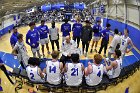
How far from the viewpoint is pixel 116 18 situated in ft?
61.4

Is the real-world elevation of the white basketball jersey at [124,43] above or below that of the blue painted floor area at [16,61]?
above

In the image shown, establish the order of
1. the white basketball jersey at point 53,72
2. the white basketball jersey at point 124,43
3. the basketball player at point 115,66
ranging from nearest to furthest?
the white basketball jersey at point 53,72 < the basketball player at point 115,66 < the white basketball jersey at point 124,43

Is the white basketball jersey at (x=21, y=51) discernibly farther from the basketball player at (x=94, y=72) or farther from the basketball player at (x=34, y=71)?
the basketball player at (x=94, y=72)

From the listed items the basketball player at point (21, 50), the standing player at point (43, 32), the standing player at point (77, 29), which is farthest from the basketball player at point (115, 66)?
the standing player at point (43, 32)

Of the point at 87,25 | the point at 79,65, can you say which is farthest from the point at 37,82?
the point at 87,25

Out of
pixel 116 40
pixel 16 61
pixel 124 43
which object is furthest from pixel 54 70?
pixel 16 61

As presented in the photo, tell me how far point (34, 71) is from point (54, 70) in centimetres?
51

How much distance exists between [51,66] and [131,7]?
11180 mm

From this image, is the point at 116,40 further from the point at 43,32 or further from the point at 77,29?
the point at 43,32

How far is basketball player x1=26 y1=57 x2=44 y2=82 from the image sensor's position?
6207 mm

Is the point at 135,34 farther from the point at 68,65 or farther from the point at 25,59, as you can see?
the point at 68,65

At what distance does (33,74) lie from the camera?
6426 mm

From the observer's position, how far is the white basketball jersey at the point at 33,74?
632cm

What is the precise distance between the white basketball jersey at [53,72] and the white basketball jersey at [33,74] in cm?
26
